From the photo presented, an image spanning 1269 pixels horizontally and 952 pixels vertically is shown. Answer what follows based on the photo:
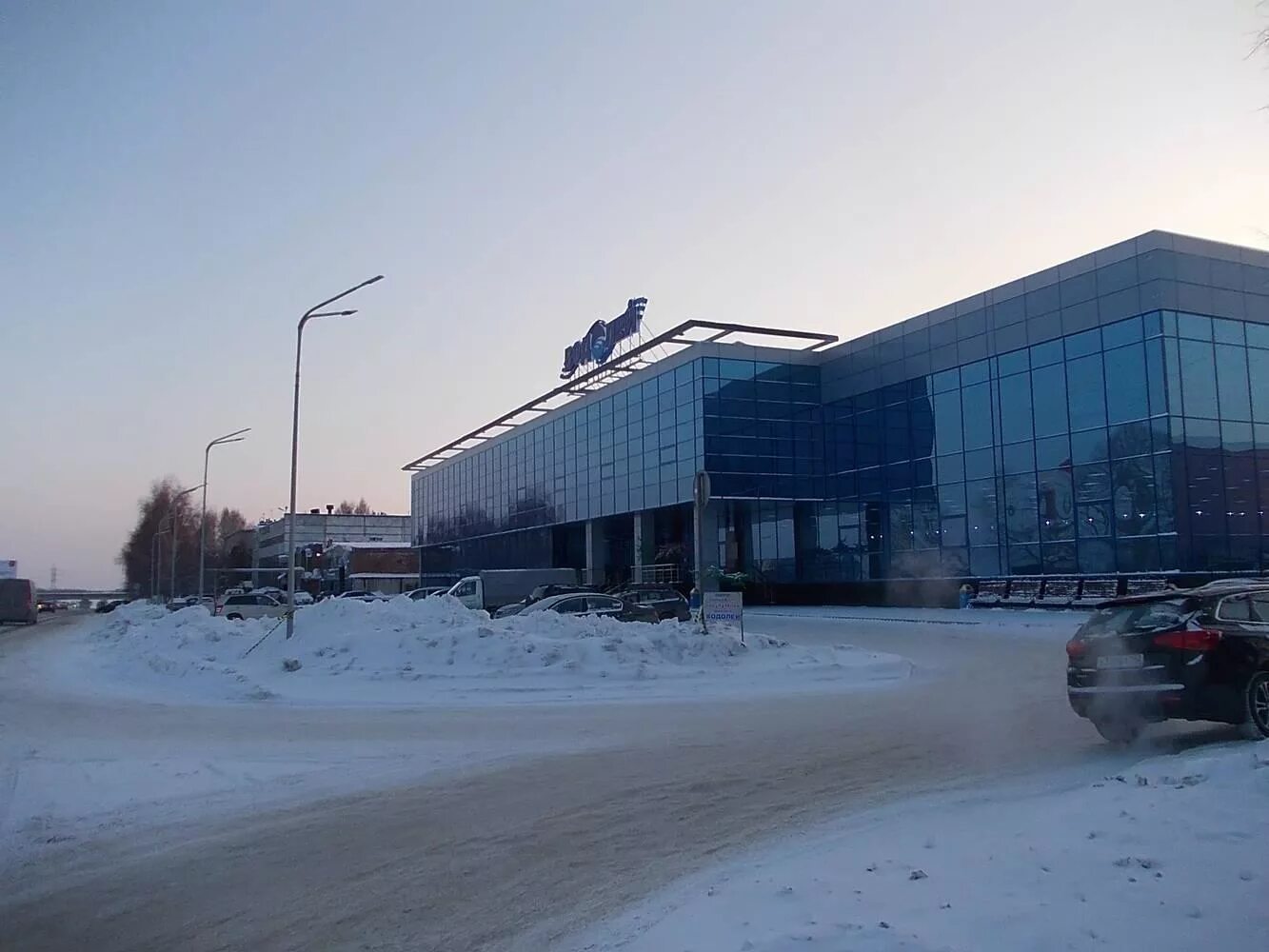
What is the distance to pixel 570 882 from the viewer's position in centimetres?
717

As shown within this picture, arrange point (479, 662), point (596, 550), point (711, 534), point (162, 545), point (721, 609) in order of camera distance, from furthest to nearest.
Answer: point (162, 545)
point (596, 550)
point (711, 534)
point (721, 609)
point (479, 662)

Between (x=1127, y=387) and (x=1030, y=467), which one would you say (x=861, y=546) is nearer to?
(x=1030, y=467)

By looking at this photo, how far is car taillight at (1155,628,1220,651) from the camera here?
405 inches

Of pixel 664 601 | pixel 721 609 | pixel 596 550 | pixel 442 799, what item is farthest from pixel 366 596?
pixel 442 799

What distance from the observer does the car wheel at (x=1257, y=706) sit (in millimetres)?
10203

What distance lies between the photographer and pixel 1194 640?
407 inches

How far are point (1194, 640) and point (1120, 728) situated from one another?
1319mm

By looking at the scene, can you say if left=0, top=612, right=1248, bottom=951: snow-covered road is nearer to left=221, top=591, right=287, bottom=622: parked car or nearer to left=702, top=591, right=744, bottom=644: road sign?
left=702, top=591, right=744, bottom=644: road sign

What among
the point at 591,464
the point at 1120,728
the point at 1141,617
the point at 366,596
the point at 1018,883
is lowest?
the point at 1018,883

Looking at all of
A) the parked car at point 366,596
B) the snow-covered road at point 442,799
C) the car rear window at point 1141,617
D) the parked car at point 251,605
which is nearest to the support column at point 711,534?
the parked car at point 366,596

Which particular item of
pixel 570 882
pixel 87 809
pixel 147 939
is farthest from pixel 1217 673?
pixel 87 809

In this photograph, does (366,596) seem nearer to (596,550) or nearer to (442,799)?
(596,550)

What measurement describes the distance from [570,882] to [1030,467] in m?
42.4

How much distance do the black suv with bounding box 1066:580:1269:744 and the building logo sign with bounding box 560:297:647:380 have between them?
51958 millimetres
